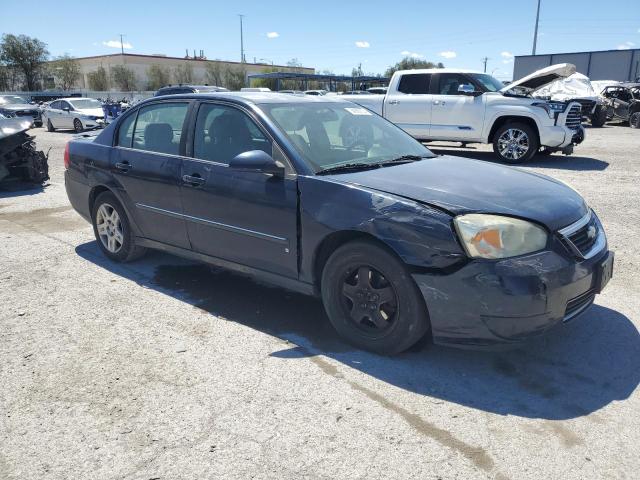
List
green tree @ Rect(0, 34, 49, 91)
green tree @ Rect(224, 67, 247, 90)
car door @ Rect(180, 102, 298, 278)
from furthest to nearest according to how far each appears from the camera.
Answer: green tree @ Rect(224, 67, 247, 90) → green tree @ Rect(0, 34, 49, 91) → car door @ Rect(180, 102, 298, 278)

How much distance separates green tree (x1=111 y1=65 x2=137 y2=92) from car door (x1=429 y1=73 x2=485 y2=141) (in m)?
69.2

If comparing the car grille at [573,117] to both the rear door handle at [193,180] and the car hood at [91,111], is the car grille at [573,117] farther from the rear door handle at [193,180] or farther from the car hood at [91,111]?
the car hood at [91,111]

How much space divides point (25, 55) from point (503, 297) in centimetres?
7891

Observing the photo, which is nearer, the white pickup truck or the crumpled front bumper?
the crumpled front bumper

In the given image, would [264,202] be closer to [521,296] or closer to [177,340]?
[177,340]

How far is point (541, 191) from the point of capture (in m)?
3.52

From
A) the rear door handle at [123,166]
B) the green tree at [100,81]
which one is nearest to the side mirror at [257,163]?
the rear door handle at [123,166]

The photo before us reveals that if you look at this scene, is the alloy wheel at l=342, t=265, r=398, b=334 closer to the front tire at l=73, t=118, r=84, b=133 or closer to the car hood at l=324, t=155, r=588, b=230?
the car hood at l=324, t=155, r=588, b=230

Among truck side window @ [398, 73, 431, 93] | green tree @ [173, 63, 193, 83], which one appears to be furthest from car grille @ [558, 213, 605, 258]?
green tree @ [173, 63, 193, 83]

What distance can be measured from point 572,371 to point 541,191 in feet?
3.81

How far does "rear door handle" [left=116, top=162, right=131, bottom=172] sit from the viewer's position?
16.1ft

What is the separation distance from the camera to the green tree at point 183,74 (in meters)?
80.6

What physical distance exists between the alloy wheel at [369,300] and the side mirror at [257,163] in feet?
2.89

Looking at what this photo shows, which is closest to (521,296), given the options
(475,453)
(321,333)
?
(475,453)
